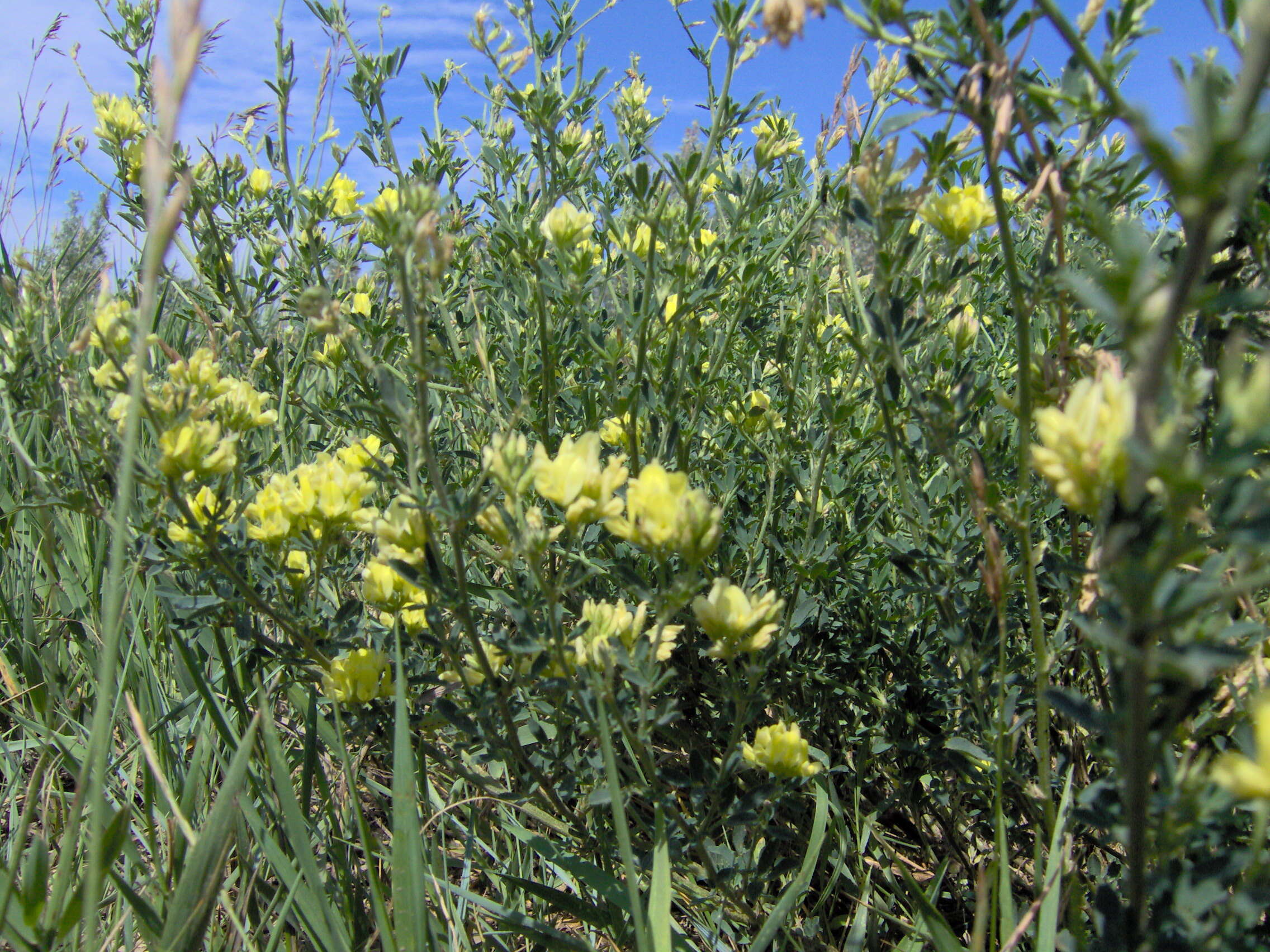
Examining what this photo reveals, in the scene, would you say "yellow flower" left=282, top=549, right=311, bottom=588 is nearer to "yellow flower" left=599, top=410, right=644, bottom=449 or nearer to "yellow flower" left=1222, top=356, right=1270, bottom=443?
"yellow flower" left=599, top=410, right=644, bottom=449

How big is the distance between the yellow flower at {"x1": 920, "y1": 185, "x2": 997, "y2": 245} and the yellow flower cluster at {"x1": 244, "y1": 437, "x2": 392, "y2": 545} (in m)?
1.08

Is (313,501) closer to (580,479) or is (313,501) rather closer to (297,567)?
(297,567)

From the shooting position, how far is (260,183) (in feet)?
9.09

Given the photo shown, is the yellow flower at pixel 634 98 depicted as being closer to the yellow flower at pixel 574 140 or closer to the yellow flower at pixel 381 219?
the yellow flower at pixel 574 140

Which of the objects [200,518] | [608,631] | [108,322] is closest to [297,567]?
[200,518]

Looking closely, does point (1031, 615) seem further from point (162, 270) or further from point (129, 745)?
point (162, 270)

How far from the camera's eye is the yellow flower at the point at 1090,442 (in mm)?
771

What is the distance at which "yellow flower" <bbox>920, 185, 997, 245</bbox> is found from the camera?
1.53m

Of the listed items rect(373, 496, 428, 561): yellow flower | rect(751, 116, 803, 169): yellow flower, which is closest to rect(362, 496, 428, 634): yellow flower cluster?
rect(373, 496, 428, 561): yellow flower

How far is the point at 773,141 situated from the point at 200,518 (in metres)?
1.65

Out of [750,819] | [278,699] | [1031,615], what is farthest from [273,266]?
[1031,615]

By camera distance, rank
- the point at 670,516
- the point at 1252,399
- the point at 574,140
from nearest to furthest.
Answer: the point at 1252,399, the point at 670,516, the point at 574,140

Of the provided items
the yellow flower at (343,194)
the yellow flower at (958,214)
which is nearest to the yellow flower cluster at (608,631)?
the yellow flower at (958,214)

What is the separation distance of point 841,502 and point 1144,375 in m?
1.52
